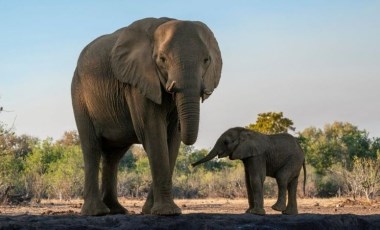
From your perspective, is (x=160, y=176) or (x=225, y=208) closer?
(x=160, y=176)

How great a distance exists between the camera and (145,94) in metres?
6.98

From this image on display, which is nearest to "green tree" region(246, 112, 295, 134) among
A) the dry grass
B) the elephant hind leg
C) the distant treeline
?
the distant treeline

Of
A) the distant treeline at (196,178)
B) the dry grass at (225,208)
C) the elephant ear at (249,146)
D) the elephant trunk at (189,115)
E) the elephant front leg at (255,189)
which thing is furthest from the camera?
the distant treeline at (196,178)

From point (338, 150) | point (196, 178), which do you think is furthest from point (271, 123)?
point (338, 150)

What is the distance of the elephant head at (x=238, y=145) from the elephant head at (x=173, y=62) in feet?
9.44

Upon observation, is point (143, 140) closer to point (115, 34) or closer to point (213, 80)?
point (213, 80)

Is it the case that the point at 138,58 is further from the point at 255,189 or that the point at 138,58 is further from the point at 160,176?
the point at 255,189

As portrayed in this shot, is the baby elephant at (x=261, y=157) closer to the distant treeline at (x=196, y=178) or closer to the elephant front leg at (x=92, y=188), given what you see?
the elephant front leg at (x=92, y=188)

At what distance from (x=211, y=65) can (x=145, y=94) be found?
67 cm

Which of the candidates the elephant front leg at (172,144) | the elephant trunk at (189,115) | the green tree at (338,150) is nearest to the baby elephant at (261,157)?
the elephant front leg at (172,144)

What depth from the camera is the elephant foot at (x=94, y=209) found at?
312 inches

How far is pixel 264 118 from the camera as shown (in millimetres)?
38375

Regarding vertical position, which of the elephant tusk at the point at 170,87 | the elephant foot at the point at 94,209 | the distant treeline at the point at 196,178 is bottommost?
the elephant foot at the point at 94,209

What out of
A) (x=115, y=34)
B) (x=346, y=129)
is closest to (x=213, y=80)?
(x=115, y=34)
